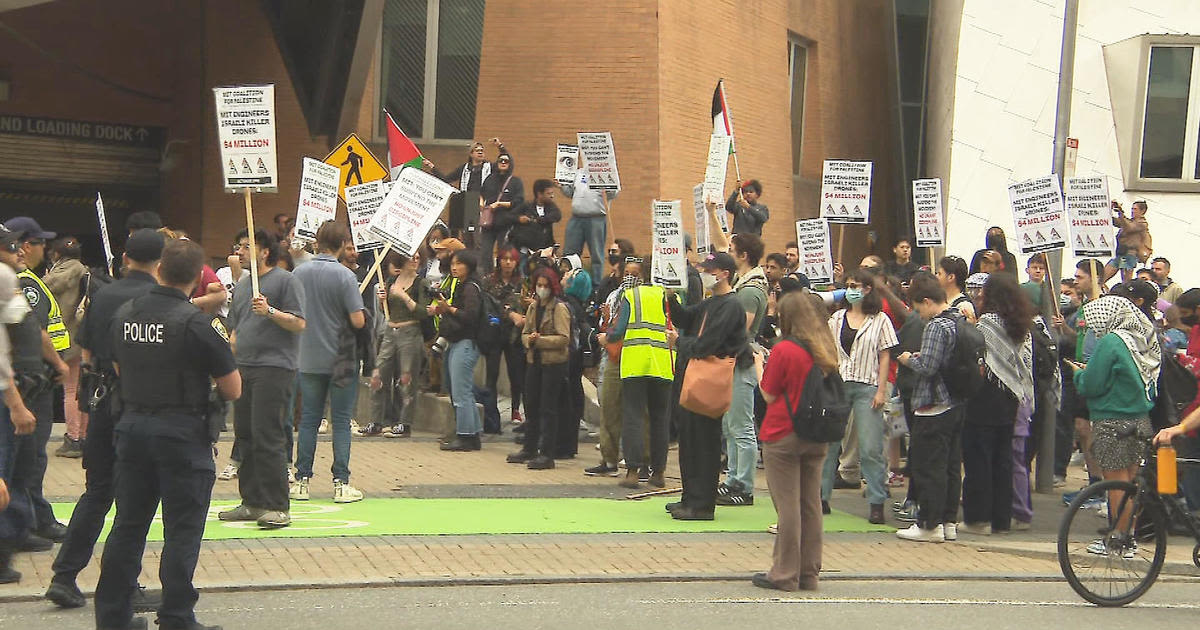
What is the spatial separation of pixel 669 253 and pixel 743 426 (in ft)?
5.14

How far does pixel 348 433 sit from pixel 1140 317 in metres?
6.04

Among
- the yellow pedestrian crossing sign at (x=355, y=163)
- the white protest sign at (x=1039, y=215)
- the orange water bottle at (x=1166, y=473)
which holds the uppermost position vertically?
the yellow pedestrian crossing sign at (x=355, y=163)

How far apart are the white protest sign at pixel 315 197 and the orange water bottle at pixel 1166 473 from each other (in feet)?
26.8

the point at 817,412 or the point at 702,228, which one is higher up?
the point at 702,228

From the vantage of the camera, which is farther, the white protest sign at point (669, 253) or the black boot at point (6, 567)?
the white protest sign at point (669, 253)

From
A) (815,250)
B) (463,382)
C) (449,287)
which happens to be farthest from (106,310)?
(815,250)

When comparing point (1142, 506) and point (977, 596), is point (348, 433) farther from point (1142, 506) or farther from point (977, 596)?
point (1142, 506)

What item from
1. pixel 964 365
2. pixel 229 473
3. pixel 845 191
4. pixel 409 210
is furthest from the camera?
pixel 845 191

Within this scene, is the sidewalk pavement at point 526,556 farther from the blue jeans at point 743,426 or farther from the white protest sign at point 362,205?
the white protest sign at point 362,205

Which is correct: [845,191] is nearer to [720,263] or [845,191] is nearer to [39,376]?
[720,263]

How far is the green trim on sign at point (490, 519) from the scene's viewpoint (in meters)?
10.9

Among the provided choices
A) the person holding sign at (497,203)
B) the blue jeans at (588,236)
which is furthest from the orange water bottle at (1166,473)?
the blue jeans at (588,236)

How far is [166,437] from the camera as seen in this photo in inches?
291

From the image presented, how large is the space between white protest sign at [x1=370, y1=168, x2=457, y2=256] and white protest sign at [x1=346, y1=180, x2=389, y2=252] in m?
1.43
